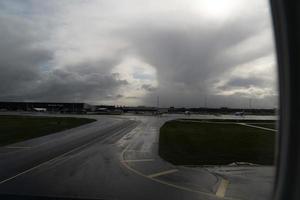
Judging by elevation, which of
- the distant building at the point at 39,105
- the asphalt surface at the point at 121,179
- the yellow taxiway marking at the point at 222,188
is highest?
the distant building at the point at 39,105

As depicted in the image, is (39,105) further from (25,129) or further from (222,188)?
(222,188)

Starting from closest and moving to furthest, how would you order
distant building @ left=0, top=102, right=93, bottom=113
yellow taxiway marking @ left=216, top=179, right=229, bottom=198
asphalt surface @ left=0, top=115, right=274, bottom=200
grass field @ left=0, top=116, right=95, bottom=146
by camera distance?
asphalt surface @ left=0, top=115, right=274, bottom=200, yellow taxiway marking @ left=216, top=179, right=229, bottom=198, grass field @ left=0, top=116, right=95, bottom=146, distant building @ left=0, top=102, right=93, bottom=113

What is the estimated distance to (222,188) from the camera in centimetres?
1032

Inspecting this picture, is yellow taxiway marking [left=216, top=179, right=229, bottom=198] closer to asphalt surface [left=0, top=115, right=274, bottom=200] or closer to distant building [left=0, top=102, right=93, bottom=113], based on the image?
asphalt surface [left=0, top=115, right=274, bottom=200]

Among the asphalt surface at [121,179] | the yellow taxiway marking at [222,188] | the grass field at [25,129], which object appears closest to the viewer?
the asphalt surface at [121,179]

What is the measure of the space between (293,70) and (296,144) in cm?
66

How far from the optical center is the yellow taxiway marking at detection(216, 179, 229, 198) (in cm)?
954

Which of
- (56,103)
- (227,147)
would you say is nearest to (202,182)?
(227,147)

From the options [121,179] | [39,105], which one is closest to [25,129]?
[121,179]

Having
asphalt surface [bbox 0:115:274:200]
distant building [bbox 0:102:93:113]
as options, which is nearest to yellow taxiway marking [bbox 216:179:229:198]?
asphalt surface [bbox 0:115:274:200]

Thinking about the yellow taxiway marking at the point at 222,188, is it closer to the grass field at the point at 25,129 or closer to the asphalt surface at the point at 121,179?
the asphalt surface at the point at 121,179

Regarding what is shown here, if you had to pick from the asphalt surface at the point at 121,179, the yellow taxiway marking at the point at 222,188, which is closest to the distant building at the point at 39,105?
the asphalt surface at the point at 121,179

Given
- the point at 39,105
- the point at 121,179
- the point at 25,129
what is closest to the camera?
the point at 121,179

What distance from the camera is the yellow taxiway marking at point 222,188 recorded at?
9540 millimetres
